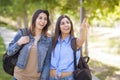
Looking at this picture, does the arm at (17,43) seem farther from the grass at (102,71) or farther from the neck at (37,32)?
the grass at (102,71)

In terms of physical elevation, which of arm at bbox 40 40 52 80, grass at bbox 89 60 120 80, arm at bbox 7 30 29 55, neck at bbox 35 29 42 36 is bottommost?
grass at bbox 89 60 120 80

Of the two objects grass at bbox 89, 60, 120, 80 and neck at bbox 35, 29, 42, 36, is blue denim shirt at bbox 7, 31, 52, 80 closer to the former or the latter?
neck at bbox 35, 29, 42, 36

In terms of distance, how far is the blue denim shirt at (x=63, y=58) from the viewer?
386 centimetres

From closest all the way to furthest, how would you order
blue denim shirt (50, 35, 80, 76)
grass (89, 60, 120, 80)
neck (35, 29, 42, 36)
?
blue denim shirt (50, 35, 80, 76) < neck (35, 29, 42, 36) < grass (89, 60, 120, 80)

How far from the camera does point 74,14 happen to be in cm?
1327

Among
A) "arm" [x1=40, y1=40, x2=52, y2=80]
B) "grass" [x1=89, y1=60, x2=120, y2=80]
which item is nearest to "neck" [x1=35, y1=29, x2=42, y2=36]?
"arm" [x1=40, y1=40, x2=52, y2=80]

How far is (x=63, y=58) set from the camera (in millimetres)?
3857

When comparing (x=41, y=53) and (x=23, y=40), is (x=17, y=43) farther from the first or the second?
(x=41, y=53)

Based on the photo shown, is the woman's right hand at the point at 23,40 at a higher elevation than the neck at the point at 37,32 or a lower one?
lower

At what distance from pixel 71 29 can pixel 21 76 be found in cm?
81

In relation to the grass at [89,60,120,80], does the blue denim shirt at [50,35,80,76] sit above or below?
above

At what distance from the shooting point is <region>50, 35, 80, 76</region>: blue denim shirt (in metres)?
3.86

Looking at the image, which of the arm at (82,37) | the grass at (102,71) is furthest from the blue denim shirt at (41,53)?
the grass at (102,71)

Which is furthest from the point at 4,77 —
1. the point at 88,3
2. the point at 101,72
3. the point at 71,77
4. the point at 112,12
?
the point at 71,77
